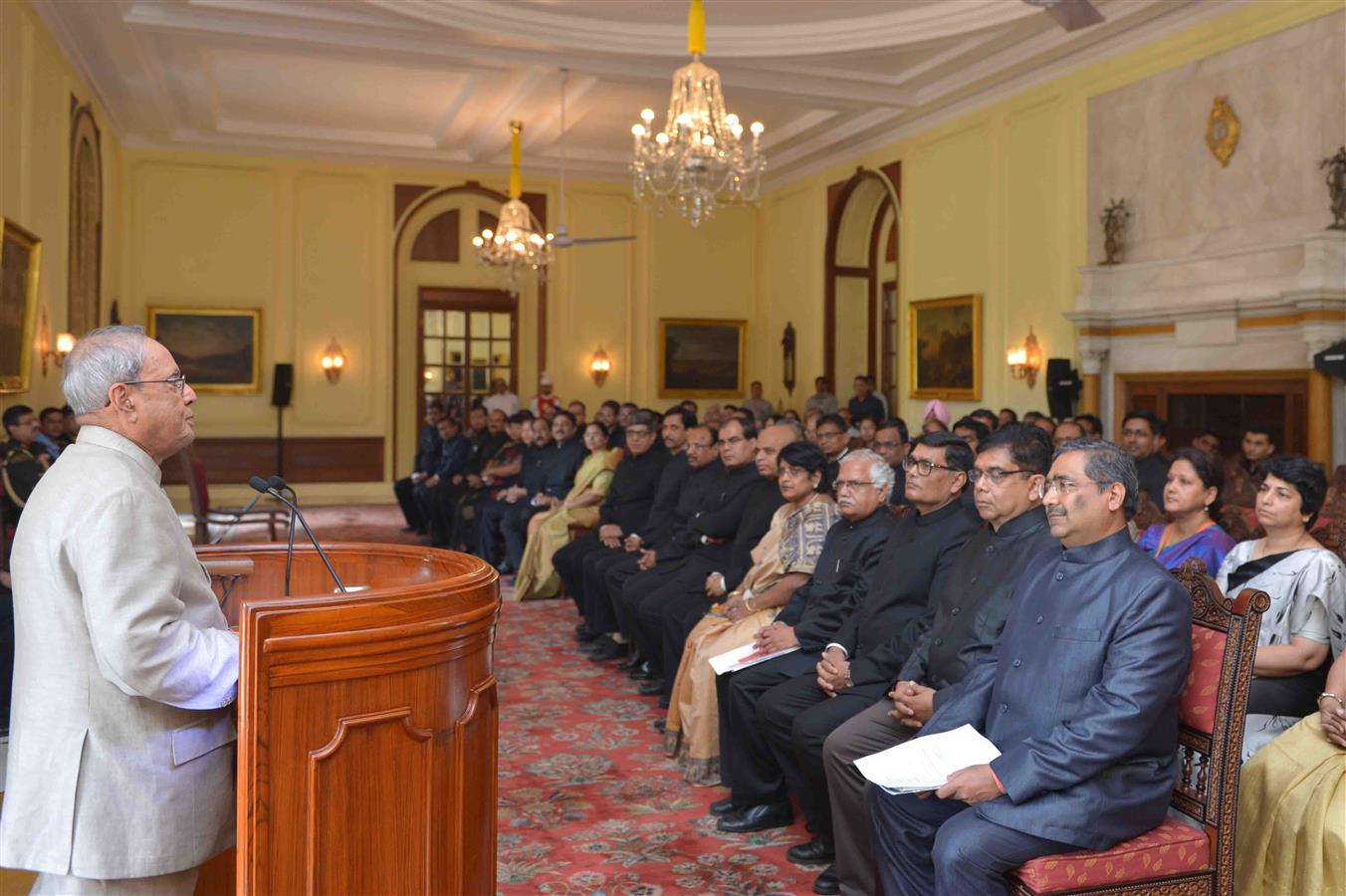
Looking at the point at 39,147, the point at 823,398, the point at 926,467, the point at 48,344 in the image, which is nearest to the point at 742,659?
the point at 926,467

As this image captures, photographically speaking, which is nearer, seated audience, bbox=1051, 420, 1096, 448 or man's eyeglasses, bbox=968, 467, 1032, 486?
man's eyeglasses, bbox=968, 467, 1032, 486

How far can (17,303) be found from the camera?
868 centimetres

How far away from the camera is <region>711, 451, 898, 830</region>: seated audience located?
4410 mm

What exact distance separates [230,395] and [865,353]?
8.88 meters

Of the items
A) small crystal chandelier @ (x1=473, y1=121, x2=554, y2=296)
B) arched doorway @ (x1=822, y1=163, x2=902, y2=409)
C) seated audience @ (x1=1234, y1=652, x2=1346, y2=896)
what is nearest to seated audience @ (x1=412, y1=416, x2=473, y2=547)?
small crystal chandelier @ (x1=473, y1=121, x2=554, y2=296)

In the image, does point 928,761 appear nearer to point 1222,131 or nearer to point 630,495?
point 630,495

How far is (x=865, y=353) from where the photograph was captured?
16.1 m

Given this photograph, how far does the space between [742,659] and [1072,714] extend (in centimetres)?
193

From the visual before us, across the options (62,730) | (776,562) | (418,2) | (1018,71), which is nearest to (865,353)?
(1018,71)

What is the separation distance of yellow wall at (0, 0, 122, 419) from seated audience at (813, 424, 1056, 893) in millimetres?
7584

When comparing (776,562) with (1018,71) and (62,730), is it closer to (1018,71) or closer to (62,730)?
(62,730)

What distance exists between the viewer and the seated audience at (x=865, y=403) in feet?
45.6

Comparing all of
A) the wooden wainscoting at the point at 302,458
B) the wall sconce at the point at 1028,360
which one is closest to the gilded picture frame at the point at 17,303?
the wooden wainscoting at the point at 302,458

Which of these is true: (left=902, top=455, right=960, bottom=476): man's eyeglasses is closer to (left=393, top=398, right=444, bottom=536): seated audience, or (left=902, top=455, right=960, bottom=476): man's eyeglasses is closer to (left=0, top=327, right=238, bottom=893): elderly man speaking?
(left=0, top=327, right=238, bottom=893): elderly man speaking
